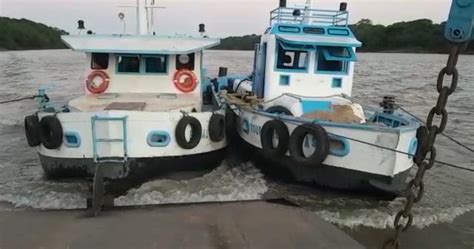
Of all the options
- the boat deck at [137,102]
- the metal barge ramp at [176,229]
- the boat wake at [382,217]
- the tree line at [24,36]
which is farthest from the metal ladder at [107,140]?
the tree line at [24,36]

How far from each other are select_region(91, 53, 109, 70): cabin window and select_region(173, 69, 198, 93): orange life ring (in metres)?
1.65

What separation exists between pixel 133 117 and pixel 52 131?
62.6 inches

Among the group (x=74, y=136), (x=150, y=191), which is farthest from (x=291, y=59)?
(x=74, y=136)

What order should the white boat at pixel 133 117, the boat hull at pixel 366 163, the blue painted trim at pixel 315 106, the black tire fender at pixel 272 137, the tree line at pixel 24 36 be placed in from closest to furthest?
the boat hull at pixel 366 163 < the white boat at pixel 133 117 < the black tire fender at pixel 272 137 < the blue painted trim at pixel 315 106 < the tree line at pixel 24 36

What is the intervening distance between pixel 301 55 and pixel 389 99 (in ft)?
7.78

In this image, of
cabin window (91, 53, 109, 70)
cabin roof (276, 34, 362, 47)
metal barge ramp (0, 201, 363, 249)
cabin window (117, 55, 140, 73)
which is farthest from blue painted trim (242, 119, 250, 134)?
metal barge ramp (0, 201, 363, 249)

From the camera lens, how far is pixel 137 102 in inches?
393

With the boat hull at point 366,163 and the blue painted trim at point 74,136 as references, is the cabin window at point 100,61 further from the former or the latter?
the boat hull at point 366,163

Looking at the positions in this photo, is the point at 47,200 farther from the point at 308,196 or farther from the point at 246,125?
the point at 308,196

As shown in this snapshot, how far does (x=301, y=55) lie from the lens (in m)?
11.7

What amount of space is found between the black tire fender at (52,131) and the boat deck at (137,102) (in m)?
0.62

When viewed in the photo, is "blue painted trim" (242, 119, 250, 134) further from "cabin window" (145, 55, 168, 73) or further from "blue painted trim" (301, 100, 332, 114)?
"cabin window" (145, 55, 168, 73)

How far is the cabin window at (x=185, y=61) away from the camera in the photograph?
11273mm

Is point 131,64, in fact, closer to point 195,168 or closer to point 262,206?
point 195,168
